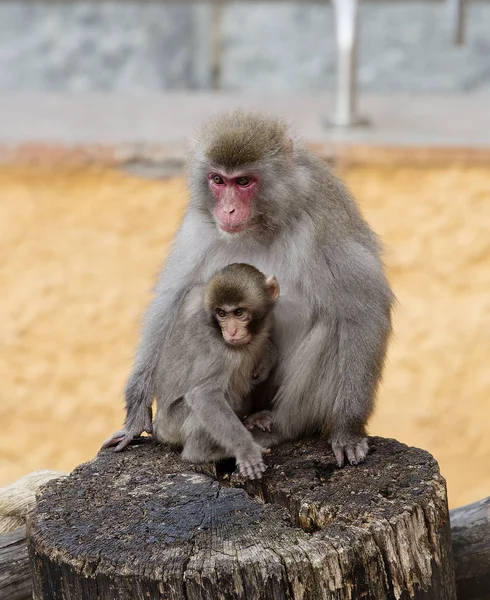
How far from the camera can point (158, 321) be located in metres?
3.88

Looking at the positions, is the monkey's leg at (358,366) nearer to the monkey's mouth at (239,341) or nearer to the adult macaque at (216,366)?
the adult macaque at (216,366)

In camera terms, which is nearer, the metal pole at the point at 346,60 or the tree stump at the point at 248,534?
the tree stump at the point at 248,534

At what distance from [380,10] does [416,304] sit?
485 centimetres

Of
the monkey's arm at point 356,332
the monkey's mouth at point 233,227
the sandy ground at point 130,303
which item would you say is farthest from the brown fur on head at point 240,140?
the sandy ground at point 130,303

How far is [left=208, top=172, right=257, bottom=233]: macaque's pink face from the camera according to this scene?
11.5 feet

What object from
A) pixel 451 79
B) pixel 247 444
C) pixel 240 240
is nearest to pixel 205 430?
pixel 247 444

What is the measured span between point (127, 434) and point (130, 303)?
3.44 metres

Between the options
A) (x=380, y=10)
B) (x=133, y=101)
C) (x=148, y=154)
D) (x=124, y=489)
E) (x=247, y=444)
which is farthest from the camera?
(x=380, y=10)

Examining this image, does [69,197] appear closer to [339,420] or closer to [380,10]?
[339,420]

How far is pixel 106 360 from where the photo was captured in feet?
23.4

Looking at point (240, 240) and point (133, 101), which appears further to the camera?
point (133, 101)

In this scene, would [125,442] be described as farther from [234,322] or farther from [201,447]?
[234,322]

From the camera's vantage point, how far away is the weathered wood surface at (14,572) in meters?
3.34

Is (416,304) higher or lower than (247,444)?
higher
